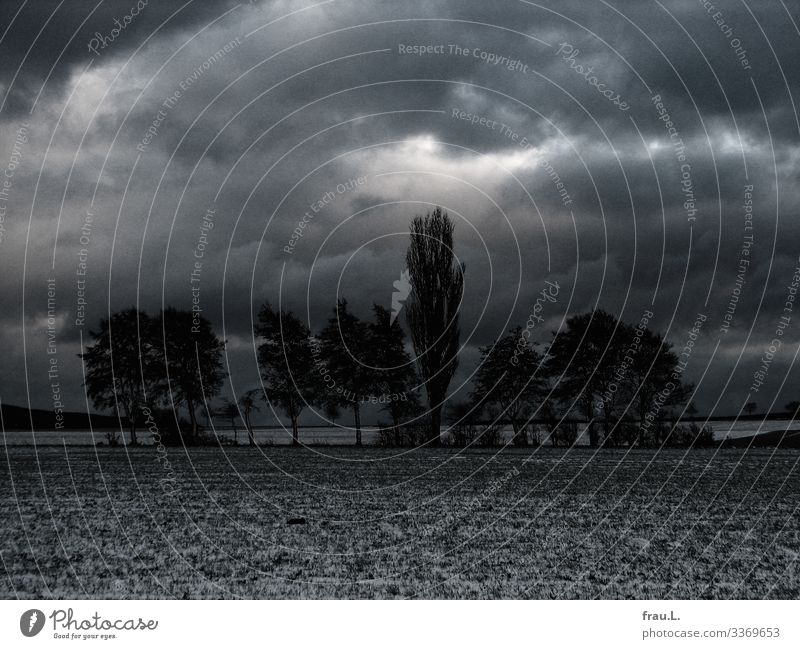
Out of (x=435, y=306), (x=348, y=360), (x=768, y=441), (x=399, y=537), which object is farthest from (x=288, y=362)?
(x=399, y=537)

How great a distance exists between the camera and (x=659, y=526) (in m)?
12.2

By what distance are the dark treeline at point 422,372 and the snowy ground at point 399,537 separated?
23.4 m

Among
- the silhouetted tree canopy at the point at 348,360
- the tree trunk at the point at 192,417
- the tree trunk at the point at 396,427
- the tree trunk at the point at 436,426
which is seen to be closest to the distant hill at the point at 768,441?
the tree trunk at the point at 436,426

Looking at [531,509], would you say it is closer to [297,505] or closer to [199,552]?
[297,505]

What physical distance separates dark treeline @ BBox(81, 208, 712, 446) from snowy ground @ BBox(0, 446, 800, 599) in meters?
23.4

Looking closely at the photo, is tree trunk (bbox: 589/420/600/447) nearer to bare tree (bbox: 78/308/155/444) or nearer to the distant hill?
the distant hill

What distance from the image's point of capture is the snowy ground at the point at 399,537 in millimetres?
8305

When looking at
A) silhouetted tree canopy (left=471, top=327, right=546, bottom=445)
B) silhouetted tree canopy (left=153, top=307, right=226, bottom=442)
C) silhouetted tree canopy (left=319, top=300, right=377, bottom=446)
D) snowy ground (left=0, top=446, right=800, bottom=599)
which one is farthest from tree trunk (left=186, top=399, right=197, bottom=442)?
snowy ground (left=0, top=446, right=800, bottom=599)

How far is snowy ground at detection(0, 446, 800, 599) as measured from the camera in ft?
27.2

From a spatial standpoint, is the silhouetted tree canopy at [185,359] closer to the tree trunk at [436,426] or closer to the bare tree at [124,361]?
the bare tree at [124,361]

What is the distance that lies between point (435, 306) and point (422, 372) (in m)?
4.06

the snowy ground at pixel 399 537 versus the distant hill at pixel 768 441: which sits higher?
the snowy ground at pixel 399 537

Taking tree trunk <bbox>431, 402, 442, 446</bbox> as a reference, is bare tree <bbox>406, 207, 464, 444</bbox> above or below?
above

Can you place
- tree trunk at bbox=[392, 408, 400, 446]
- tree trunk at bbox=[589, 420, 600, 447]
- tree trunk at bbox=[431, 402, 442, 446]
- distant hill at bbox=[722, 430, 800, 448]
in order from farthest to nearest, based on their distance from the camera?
tree trunk at bbox=[589, 420, 600, 447] → tree trunk at bbox=[392, 408, 400, 446] → distant hill at bbox=[722, 430, 800, 448] → tree trunk at bbox=[431, 402, 442, 446]
